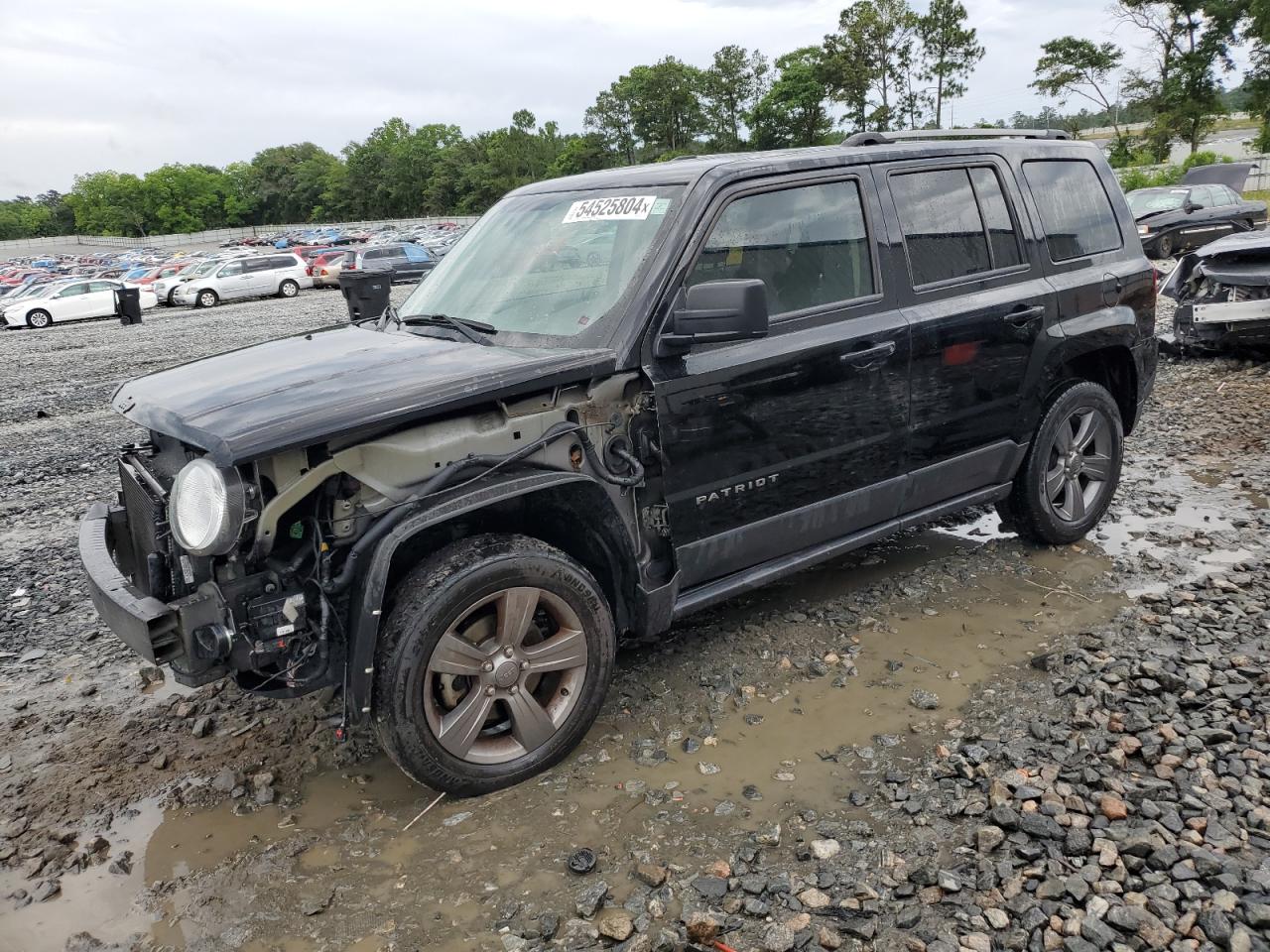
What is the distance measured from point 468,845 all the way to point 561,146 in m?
128

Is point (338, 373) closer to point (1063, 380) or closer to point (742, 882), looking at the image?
point (742, 882)

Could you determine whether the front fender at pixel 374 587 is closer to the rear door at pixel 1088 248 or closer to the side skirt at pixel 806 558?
the side skirt at pixel 806 558

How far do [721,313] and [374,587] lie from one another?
57.7 inches

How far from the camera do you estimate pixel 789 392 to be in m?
3.80

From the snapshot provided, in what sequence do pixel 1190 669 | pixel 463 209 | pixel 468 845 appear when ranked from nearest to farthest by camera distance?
pixel 468 845 < pixel 1190 669 < pixel 463 209

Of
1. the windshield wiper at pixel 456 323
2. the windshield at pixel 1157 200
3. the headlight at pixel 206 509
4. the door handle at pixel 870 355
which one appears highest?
the windshield at pixel 1157 200

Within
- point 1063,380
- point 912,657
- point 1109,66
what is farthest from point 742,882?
point 1109,66

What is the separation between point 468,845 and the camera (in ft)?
10.0

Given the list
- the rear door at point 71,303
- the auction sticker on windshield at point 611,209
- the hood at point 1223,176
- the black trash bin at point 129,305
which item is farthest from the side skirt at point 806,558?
the rear door at point 71,303

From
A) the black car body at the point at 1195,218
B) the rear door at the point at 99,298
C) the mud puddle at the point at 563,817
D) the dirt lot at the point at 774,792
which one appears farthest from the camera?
the rear door at the point at 99,298

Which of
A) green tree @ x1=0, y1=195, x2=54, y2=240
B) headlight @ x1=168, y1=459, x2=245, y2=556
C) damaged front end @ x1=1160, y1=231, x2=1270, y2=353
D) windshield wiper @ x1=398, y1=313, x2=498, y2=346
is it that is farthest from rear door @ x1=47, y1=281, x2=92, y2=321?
green tree @ x1=0, y1=195, x2=54, y2=240

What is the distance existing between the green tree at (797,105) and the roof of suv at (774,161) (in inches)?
3131

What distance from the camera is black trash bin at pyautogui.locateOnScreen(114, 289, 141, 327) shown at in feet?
81.5

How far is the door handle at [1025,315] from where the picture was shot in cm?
450
